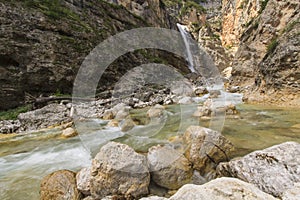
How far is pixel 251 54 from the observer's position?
14305 millimetres

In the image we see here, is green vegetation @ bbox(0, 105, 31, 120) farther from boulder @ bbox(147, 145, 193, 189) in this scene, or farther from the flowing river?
boulder @ bbox(147, 145, 193, 189)

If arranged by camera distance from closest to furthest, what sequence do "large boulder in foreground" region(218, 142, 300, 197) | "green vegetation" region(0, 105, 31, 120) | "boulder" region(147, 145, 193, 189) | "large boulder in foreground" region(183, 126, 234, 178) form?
"large boulder in foreground" region(218, 142, 300, 197)
"boulder" region(147, 145, 193, 189)
"large boulder in foreground" region(183, 126, 234, 178)
"green vegetation" region(0, 105, 31, 120)

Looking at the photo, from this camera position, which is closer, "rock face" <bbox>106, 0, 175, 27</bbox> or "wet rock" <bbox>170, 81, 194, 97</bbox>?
"wet rock" <bbox>170, 81, 194, 97</bbox>

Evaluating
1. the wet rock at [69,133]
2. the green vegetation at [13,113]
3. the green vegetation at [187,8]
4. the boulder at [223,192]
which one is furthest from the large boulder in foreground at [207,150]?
the green vegetation at [187,8]

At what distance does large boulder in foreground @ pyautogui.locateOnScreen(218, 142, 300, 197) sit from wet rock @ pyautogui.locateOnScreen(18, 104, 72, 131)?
665 cm

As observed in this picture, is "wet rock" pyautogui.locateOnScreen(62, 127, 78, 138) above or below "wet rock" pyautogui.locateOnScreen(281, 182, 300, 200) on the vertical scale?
below

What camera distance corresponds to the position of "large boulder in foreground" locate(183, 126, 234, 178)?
2877 millimetres

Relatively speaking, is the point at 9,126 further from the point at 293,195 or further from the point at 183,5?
the point at 183,5

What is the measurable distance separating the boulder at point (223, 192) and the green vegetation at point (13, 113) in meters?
8.48

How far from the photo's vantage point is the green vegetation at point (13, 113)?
7.52m

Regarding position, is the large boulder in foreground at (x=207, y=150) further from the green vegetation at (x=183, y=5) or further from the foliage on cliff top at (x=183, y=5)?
the foliage on cliff top at (x=183, y=5)

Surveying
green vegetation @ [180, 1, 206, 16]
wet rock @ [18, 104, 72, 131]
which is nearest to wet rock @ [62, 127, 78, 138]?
wet rock @ [18, 104, 72, 131]

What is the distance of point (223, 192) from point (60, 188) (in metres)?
2.06

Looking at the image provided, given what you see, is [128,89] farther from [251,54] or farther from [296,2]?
[296,2]
